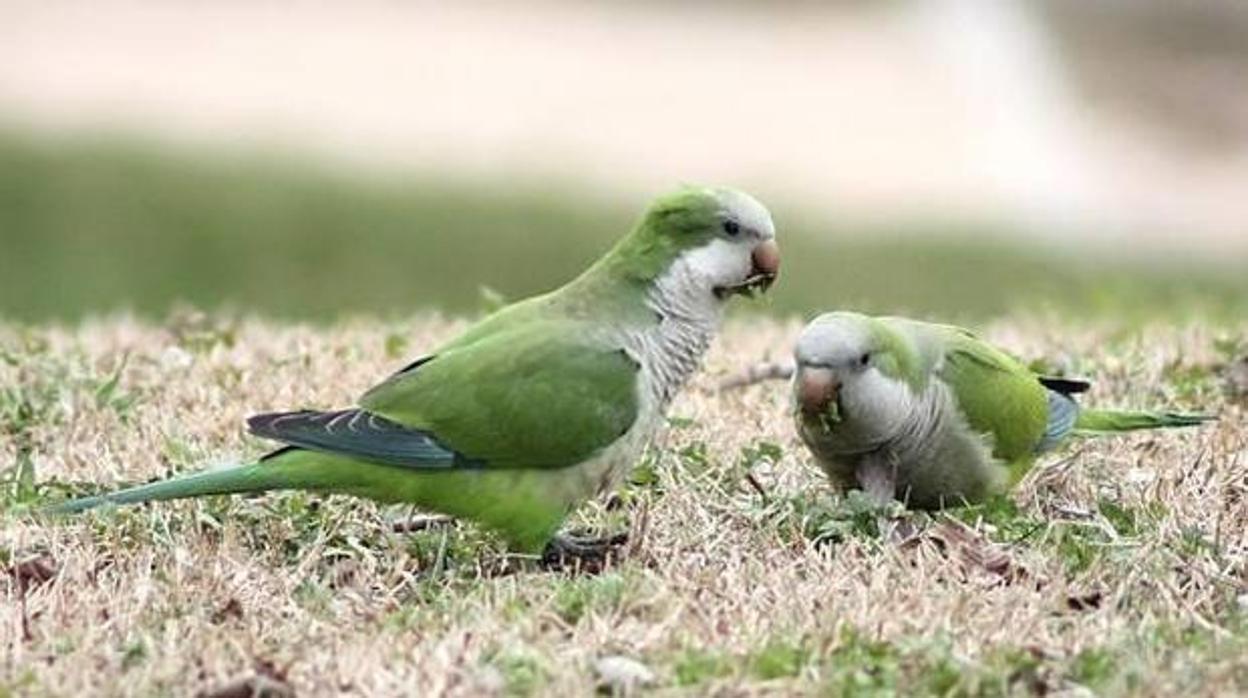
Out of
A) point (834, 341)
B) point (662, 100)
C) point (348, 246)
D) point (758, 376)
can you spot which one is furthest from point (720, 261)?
point (662, 100)

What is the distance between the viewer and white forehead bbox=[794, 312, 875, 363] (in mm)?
4988

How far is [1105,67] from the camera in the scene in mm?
19125

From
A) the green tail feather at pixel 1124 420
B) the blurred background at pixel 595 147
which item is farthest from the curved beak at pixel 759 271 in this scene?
the blurred background at pixel 595 147

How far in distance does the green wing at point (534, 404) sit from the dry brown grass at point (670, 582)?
0.25 m

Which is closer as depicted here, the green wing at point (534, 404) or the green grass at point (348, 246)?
the green wing at point (534, 404)

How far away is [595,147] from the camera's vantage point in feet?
52.8

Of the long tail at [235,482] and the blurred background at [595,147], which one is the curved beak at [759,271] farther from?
the blurred background at [595,147]

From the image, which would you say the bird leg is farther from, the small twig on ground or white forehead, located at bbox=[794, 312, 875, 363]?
white forehead, located at bbox=[794, 312, 875, 363]

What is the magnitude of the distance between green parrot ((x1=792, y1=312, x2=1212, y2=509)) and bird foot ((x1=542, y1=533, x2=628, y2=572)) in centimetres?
47

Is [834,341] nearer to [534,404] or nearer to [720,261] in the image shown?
[720,261]

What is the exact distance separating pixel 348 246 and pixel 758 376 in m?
6.86

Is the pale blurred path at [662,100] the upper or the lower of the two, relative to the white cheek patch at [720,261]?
lower

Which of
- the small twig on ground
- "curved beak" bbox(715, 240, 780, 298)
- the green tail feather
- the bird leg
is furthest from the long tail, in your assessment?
the bird leg

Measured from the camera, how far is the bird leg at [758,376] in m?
6.69
